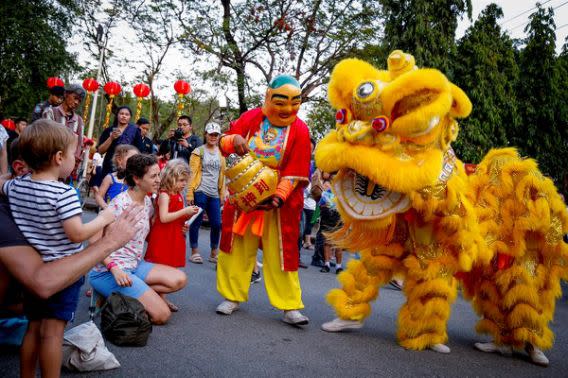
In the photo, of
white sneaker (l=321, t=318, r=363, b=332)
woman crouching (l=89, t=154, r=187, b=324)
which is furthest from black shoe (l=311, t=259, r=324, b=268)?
woman crouching (l=89, t=154, r=187, b=324)

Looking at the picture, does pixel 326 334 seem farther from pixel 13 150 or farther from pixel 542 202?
pixel 13 150

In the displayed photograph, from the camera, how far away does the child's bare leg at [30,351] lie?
6.73 feet

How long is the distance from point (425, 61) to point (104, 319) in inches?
446

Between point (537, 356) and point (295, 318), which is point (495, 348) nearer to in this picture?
point (537, 356)

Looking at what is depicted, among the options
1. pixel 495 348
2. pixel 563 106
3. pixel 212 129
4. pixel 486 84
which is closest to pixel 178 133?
pixel 212 129

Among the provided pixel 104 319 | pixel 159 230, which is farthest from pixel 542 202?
pixel 104 319

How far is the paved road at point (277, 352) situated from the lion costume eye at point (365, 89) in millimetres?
1744

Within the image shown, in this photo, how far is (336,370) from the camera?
2.92 meters

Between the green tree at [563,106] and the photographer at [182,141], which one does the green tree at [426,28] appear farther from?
the photographer at [182,141]

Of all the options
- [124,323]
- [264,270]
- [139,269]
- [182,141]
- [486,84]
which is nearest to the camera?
[124,323]

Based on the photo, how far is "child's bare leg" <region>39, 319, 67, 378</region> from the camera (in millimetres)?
2018

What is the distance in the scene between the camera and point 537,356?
3.55m

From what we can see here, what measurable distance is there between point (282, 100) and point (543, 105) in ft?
44.3

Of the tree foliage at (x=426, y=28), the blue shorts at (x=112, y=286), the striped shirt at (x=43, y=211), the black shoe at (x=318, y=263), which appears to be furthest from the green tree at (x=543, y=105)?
the striped shirt at (x=43, y=211)
